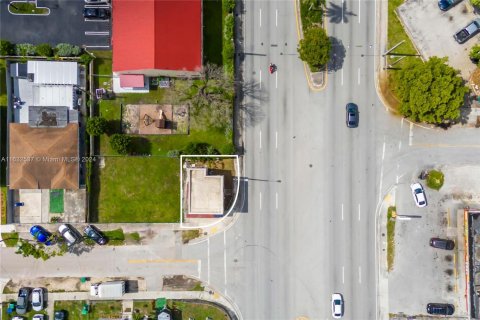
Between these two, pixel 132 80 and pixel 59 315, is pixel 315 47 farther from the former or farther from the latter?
pixel 59 315

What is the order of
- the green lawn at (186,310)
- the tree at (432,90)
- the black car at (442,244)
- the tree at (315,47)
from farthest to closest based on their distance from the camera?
1. the green lawn at (186,310)
2. the black car at (442,244)
3. the tree at (315,47)
4. the tree at (432,90)

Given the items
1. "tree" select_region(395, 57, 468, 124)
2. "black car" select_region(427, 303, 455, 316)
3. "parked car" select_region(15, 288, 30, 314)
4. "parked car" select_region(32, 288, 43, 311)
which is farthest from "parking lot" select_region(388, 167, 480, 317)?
"parked car" select_region(15, 288, 30, 314)

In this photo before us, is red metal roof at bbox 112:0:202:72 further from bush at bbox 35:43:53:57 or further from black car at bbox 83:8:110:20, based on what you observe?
bush at bbox 35:43:53:57

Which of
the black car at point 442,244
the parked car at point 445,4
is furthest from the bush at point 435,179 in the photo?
the parked car at point 445,4

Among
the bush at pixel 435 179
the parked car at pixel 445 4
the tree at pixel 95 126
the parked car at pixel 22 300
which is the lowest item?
the parked car at pixel 22 300

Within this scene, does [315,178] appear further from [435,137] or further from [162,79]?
[162,79]

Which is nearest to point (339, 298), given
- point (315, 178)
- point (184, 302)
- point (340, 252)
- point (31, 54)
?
point (340, 252)

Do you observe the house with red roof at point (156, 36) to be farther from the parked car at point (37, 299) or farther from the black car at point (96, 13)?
the parked car at point (37, 299)
